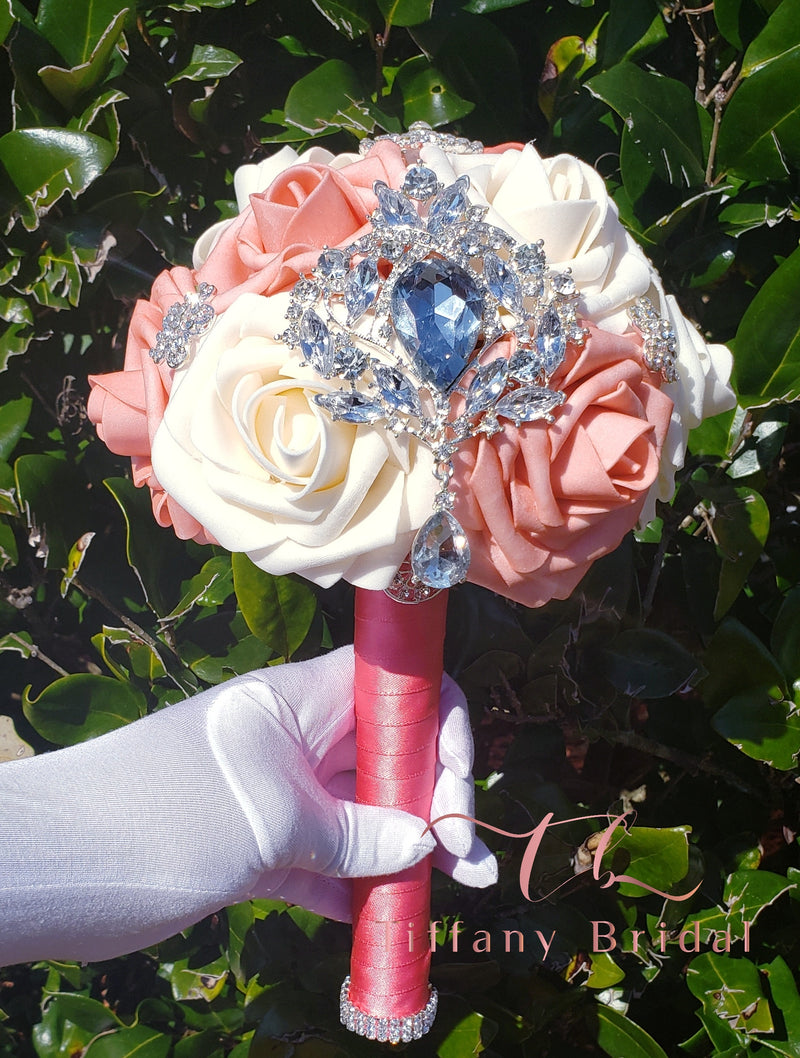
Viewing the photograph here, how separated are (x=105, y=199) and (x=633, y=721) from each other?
0.99 m

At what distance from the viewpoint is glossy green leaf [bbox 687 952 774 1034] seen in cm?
97

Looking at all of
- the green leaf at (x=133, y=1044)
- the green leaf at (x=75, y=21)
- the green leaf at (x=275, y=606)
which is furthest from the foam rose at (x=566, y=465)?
the green leaf at (x=133, y=1044)

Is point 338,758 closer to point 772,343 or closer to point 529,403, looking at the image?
point 529,403

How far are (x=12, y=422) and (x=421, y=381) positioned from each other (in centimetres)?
62

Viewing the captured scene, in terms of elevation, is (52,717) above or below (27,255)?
below

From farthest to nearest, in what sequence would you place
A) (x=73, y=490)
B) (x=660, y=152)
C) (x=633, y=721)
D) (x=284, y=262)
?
(x=633, y=721) < (x=73, y=490) < (x=660, y=152) < (x=284, y=262)

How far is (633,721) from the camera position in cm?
129

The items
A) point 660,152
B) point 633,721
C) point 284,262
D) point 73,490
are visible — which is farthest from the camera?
point 633,721

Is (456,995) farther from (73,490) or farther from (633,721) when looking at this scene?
(73,490)

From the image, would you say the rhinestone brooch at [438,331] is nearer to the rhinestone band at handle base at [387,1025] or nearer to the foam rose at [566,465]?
the foam rose at [566,465]

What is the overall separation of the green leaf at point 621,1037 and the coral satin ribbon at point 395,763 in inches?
12.8

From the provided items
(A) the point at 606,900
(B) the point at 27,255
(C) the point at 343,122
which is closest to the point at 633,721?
(A) the point at 606,900

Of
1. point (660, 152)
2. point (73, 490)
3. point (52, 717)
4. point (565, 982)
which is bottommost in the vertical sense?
point (565, 982)

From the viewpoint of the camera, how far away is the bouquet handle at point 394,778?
720 mm
